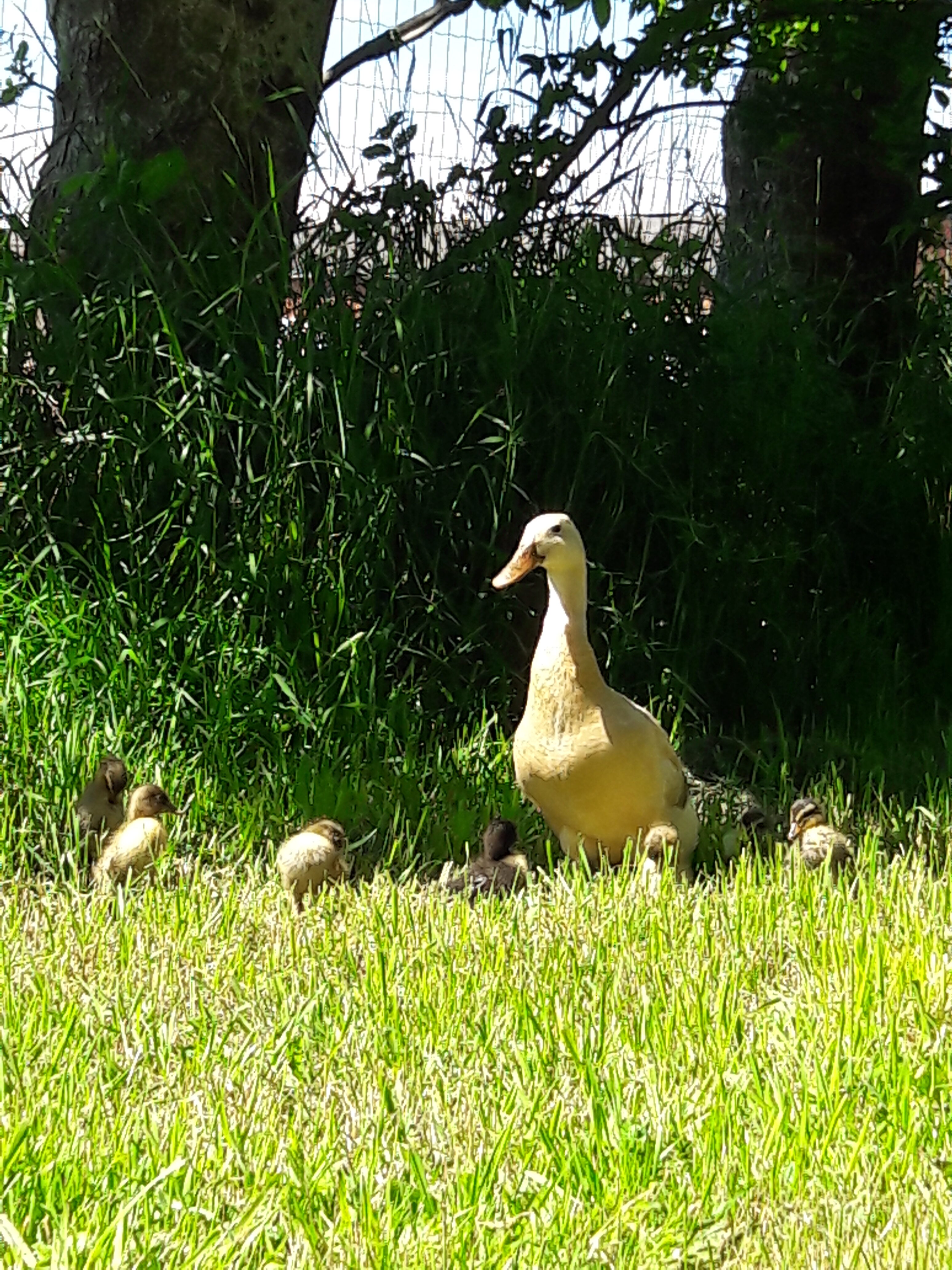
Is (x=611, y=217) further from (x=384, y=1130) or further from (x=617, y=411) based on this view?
(x=384, y=1130)

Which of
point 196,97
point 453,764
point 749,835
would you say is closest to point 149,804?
point 453,764

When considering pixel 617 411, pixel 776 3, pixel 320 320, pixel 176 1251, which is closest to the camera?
pixel 176 1251

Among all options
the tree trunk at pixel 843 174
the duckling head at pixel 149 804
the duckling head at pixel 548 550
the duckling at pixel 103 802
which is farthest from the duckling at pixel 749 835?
the tree trunk at pixel 843 174

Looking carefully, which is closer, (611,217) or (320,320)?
(320,320)

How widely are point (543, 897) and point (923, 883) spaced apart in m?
1.03

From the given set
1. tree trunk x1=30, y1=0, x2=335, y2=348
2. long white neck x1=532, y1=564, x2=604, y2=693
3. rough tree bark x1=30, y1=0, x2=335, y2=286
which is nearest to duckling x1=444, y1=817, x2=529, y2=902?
long white neck x1=532, y1=564, x2=604, y2=693

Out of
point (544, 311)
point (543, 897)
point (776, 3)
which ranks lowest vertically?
point (543, 897)

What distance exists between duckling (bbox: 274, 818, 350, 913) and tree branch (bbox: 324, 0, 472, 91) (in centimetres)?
301

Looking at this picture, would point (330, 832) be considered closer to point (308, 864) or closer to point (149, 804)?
point (308, 864)

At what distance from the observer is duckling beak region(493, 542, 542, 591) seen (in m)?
4.44

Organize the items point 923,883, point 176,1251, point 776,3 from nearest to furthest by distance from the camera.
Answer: point 176,1251 < point 923,883 < point 776,3

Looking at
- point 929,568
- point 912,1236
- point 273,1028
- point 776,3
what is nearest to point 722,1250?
point 912,1236

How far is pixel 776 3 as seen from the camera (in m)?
6.10

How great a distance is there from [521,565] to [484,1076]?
5.83ft
